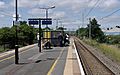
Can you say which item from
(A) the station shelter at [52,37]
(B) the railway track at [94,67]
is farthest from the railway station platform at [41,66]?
(A) the station shelter at [52,37]

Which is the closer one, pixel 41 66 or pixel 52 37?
pixel 41 66

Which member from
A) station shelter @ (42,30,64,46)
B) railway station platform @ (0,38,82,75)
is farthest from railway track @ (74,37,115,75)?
station shelter @ (42,30,64,46)

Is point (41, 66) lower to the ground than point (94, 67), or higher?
higher

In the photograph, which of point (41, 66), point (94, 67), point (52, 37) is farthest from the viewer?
point (52, 37)

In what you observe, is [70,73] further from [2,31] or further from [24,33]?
[24,33]

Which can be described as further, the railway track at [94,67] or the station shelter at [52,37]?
the station shelter at [52,37]

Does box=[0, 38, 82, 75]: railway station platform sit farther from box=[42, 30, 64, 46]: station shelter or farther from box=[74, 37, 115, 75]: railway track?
box=[42, 30, 64, 46]: station shelter

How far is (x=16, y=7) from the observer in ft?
73.5

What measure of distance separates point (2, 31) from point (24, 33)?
15215 millimetres

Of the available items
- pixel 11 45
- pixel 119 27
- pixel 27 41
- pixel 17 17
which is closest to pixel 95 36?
pixel 119 27

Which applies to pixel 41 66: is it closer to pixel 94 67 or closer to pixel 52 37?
pixel 94 67

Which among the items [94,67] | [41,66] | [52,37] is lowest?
[94,67]

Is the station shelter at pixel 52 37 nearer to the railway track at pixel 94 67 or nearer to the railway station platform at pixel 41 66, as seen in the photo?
the railway track at pixel 94 67

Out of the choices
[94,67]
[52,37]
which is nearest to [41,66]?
[94,67]
